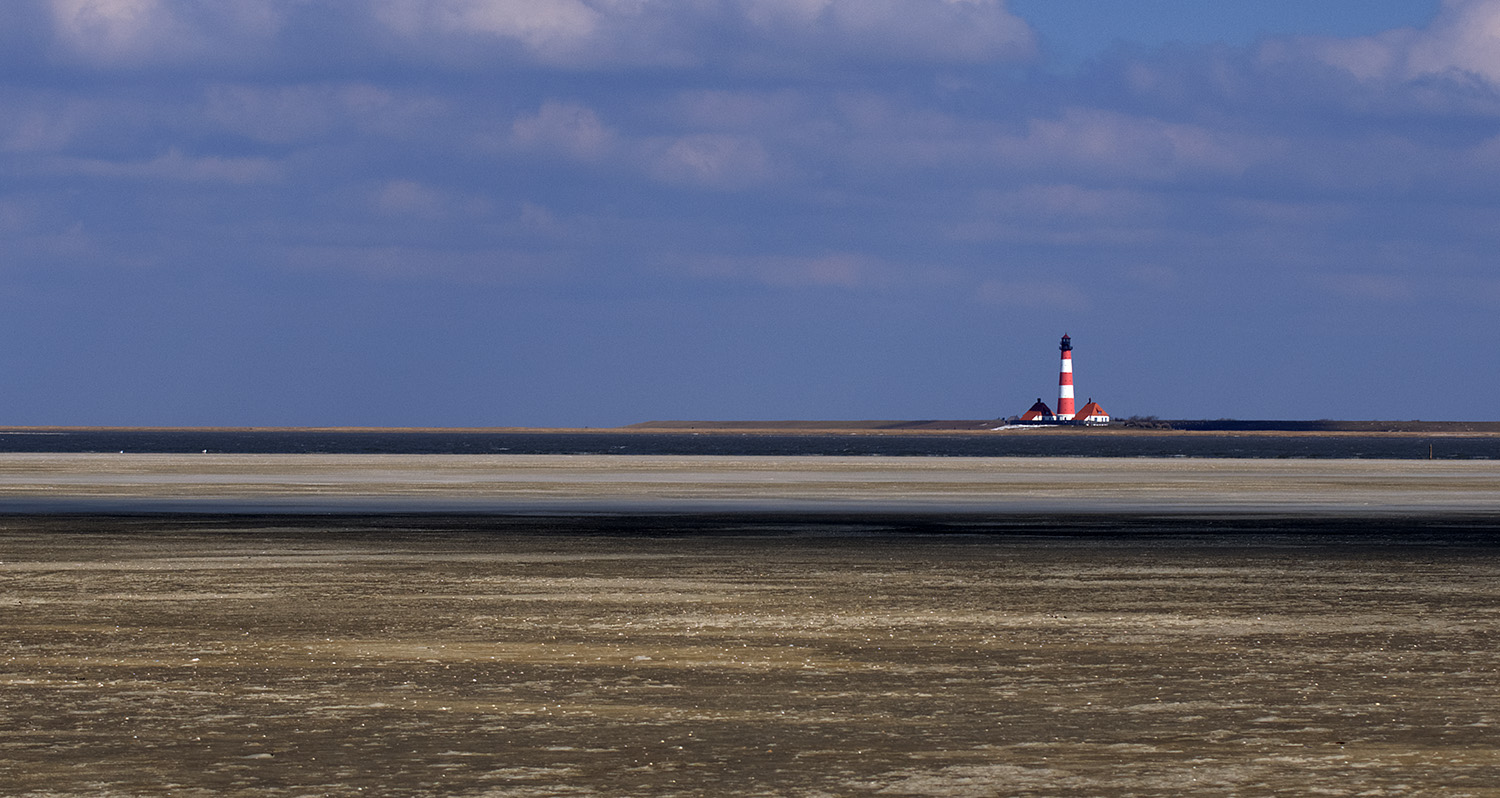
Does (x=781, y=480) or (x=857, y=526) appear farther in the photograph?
(x=781, y=480)

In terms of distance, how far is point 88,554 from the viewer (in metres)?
25.6

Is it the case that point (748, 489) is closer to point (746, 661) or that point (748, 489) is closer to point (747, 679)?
point (746, 661)

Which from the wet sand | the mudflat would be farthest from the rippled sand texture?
the mudflat

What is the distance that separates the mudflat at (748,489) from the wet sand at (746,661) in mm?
9918

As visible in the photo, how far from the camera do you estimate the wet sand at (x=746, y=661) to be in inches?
378

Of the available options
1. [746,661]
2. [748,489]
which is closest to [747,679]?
[746,661]

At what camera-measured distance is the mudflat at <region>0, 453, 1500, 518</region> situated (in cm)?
4166

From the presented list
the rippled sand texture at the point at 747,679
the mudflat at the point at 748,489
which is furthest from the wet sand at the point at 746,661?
the mudflat at the point at 748,489

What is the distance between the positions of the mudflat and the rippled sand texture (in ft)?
60.5

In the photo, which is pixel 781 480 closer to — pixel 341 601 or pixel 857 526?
pixel 857 526

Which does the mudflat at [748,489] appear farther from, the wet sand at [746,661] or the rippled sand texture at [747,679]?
the rippled sand texture at [747,679]

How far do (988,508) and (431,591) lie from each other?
22816 millimetres

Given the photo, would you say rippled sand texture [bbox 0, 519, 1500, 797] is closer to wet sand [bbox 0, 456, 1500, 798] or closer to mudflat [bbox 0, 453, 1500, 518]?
wet sand [bbox 0, 456, 1500, 798]

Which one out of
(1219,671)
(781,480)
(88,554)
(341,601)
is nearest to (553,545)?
(88,554)
